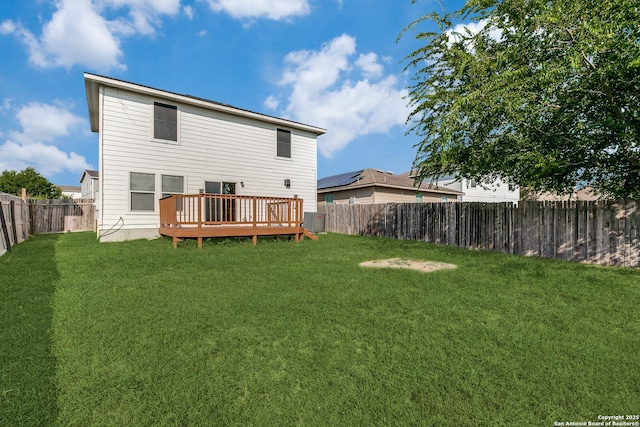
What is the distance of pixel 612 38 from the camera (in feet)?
16.8

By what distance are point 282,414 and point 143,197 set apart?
382 inches

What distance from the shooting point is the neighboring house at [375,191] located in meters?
17.4

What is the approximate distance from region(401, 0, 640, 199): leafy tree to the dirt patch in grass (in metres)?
2.59

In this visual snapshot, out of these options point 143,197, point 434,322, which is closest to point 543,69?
point 434,322

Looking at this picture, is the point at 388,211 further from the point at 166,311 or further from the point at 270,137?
the point at 166,311

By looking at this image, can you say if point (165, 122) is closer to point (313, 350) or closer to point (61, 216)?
point (61, 216)

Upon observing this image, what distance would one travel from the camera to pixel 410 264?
20.1 feet

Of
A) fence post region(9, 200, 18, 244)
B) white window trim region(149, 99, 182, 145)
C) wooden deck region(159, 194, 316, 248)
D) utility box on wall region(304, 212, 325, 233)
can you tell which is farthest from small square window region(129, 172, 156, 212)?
utility box on wall region(304, 212, 325, 233)

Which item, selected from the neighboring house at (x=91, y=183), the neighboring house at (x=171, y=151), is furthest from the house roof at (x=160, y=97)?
the neighboring house at (x=91, y=183)

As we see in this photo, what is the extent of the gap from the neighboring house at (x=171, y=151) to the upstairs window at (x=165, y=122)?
0.10 ft

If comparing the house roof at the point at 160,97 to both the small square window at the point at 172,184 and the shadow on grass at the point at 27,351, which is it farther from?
the shadow on grass at the point at 27,351

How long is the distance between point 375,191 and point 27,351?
52.7 feet

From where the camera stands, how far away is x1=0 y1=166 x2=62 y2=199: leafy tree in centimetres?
3014

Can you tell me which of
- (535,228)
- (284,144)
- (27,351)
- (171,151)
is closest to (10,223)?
(171,151)
